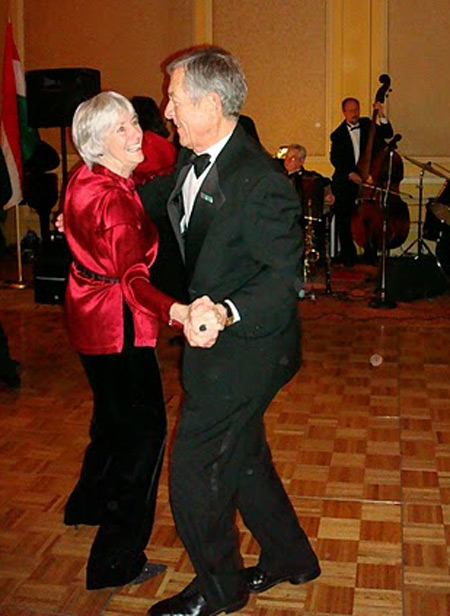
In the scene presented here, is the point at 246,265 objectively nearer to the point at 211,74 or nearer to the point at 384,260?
the point at 211,74

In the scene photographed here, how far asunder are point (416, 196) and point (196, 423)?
23.4ft

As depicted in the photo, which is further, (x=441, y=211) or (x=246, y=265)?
(x=441, y=211)

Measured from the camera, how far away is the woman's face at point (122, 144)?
96.9 inches

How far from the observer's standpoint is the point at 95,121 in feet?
8.04

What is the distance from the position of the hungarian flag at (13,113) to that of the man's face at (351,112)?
2719mm

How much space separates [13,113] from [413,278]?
3.16 m

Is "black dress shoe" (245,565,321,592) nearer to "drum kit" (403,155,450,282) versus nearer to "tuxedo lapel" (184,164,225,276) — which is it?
"tuxedo lapel" (184,164,225,276)

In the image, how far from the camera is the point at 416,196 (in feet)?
29.8

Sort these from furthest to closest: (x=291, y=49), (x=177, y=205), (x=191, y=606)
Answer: (x=291, y=49)
(x=191, y=606)
(x=177, y=205)

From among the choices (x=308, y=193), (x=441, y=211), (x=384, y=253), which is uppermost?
(x=308, y=193)

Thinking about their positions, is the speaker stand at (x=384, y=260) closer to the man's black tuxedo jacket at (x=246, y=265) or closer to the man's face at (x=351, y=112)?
the man's face at (x=351, y=112)

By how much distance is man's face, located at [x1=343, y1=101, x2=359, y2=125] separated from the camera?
8.34m

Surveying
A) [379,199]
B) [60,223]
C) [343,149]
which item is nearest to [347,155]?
[343,149]

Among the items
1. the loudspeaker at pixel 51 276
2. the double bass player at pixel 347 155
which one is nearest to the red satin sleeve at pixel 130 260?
the loudspeaker at pixel 51 276
